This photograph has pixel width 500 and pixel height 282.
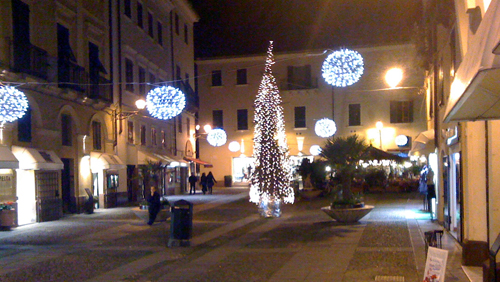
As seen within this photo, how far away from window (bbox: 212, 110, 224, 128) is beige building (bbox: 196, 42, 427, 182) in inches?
1.3

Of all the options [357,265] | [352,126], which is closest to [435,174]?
[357,265]

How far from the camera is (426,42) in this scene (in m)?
18.4

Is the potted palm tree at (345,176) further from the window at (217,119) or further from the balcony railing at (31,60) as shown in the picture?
the window at (217,119)

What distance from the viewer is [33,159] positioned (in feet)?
58.5

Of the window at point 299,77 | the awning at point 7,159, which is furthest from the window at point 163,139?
the awning at point 7,159

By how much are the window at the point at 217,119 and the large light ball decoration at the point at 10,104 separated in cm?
3093

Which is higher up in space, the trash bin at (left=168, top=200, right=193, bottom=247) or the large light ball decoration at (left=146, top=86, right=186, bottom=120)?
the large light ball decoration at (left=146, top=86, right=186, bottom=120)

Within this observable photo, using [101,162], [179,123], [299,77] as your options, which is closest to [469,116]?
[101,162]

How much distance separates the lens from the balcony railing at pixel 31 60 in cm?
1769

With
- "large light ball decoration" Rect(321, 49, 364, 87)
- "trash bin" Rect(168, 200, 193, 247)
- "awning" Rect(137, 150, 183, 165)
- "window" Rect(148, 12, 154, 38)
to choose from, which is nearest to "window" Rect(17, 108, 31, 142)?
"trash bin" Rect(168, 200, 193, 247)

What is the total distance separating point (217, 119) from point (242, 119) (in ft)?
7.02

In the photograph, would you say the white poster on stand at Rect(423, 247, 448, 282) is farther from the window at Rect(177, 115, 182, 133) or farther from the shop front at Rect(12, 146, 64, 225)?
the window at Rect(177, 115, 182, 133)

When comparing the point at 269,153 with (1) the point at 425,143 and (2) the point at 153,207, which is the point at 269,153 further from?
(1) the point at 425,143

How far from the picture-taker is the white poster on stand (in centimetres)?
601
